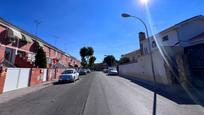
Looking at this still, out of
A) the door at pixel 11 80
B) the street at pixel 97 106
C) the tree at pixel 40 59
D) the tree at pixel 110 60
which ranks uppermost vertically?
the tree at pixel 110 60

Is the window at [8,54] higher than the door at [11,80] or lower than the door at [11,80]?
higher

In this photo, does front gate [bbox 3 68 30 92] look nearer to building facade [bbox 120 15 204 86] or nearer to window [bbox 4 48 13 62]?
window [bbox 4 48 13 62]

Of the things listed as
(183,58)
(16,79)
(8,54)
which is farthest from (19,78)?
(183,58)

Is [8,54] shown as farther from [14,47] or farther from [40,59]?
[40,59]


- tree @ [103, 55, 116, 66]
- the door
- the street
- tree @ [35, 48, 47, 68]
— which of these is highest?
tree @ [103, 55, 116, 66]

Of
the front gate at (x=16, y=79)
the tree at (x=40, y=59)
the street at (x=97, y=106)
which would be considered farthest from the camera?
the tree at (x=40, y=59)

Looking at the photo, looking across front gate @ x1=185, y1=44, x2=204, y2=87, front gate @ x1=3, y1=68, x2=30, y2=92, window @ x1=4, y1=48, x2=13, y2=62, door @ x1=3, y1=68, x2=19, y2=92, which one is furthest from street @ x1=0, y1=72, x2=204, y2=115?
window @ x1=4, y1=48, x2=13, y2=62

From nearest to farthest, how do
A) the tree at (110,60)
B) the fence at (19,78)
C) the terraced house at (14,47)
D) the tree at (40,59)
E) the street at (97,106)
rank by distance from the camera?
1. the street at (97,106)
2. the fence at (19,78)
3. the terraced house at (14,47)
4. the tree at (40,59)
5. the tree at (110,60)

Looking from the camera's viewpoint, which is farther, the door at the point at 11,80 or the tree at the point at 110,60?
the tree at the point at 110,60

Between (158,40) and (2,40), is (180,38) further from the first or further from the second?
(2,40)

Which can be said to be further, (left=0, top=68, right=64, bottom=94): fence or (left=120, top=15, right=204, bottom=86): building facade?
(left=120, top=15, right=204, bottom=86): building facade

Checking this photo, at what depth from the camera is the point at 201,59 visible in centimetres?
1648

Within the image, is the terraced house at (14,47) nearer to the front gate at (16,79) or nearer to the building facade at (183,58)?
the front gate at (16,79)

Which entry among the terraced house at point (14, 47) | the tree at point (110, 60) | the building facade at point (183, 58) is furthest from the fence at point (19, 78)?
the tree at point (110, 60)
